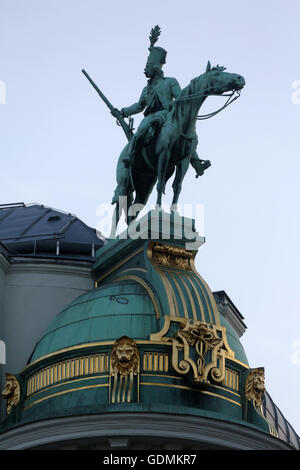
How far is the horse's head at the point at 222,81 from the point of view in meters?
43.9

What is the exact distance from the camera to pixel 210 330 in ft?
133

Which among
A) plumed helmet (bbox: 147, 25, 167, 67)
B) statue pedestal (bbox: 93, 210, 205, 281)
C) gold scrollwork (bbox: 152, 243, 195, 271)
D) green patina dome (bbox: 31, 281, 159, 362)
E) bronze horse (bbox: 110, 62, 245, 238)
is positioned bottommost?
green patina dome (bbox: 31, 281, 159, 362)

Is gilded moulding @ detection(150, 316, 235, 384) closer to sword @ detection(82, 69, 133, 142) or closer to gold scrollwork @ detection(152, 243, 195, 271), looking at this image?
gold scrollwork @ detection(152, 243, 195, 271)

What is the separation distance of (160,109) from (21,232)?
34.6 ft

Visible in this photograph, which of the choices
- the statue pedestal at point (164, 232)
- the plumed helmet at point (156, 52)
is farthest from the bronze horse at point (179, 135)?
the plumed helmet at point (156, 52)

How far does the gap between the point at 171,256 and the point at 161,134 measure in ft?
13.8

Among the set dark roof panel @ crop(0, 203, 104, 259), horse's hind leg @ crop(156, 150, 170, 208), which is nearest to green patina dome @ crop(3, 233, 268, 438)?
horse's hind leg @ crop(156, 150, 170, 208)

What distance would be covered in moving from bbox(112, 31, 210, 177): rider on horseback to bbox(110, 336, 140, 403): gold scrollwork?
27.8 ft

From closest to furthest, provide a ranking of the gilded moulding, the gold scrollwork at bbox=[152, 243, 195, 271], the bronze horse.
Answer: the gilded moulding < the gold scrollwork at bbox=[152, 243, 195, 271] < the bronze horse

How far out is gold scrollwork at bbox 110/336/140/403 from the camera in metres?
39.0

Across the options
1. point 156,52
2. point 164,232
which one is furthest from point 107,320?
point 156,52

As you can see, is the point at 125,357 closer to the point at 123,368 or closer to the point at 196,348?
the point at 123,368

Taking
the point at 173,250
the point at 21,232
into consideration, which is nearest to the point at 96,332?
A: the point at 173,250
